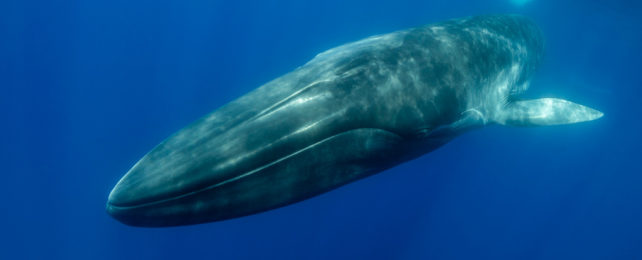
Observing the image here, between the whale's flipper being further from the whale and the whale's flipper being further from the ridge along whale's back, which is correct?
the ridge along whale's back

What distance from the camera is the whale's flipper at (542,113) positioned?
7.55 metres

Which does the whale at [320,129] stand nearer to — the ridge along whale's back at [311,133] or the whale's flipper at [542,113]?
the ridge along whale's back at [311,133]

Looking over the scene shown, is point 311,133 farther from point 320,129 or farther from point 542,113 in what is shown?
point 542,113

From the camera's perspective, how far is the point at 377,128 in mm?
4902

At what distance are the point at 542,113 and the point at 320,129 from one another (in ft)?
18.5

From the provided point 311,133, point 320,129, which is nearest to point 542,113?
point 320,129

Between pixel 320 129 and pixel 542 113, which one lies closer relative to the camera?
pixel 320 129

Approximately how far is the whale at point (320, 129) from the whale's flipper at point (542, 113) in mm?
655

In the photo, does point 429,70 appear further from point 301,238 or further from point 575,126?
point 575,126

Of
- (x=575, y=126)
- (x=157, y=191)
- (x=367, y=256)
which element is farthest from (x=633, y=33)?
(x=157, y=191)

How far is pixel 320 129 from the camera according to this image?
4461 mm

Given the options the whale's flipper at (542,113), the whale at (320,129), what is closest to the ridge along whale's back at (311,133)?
the whale at (320,129)

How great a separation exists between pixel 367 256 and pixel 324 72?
23112mm

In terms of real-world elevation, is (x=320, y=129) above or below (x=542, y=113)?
below
